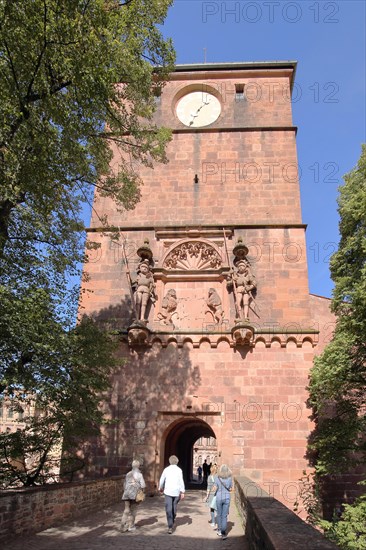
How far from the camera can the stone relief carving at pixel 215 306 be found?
13711 millimetres

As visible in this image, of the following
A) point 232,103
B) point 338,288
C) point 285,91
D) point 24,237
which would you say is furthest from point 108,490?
point 285,91

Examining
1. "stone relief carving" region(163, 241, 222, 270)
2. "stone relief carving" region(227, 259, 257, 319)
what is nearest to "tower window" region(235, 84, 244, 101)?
"stone relief carving" region(163, 241, 222, 270)

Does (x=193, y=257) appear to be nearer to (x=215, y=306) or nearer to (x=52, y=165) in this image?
(x=215, y=306)

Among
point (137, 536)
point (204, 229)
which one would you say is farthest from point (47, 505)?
point (204, 229)

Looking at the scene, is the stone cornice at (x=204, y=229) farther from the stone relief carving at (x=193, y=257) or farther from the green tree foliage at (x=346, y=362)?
the green tree foliage at (x=346, y=362)

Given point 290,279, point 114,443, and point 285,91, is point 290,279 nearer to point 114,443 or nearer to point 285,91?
point 114,443

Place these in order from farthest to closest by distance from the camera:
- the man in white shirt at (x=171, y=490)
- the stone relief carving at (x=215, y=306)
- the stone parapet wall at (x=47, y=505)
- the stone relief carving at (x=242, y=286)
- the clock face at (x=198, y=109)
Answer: the clock face at (x=198, y=109) < the stone relief carving at (x=215, y=306) < the stone relief carving at (x=242, y=286) < the man in white shirt at (x=171, y=490) < the stone parapet wall at (x=47, y=505)

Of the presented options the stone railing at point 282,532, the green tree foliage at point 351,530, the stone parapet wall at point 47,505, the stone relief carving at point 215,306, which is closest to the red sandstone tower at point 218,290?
the stone relief carving at point 215,306

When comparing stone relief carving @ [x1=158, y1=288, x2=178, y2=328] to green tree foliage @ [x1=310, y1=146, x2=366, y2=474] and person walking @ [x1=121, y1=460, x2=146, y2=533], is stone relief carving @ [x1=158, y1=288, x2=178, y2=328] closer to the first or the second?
green tree foliage @ [x1=310, y1=146, x2=366, y2=474]

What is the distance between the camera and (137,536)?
22.7ft

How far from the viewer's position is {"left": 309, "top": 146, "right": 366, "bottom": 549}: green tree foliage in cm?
1049

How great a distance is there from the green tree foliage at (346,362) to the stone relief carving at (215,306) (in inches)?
124

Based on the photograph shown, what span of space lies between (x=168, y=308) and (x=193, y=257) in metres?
2.01

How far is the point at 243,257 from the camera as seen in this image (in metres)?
14.3
